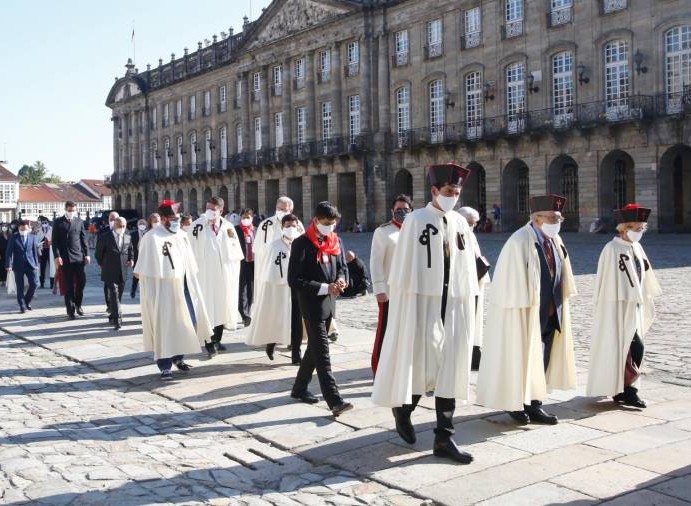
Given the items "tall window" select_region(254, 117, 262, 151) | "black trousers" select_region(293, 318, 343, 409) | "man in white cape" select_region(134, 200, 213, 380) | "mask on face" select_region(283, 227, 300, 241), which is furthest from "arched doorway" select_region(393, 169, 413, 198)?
"black trousers" select_region(293, 318, 343, 409)

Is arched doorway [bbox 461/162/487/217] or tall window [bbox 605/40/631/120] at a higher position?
tall window [bbox 605/40/631/120]

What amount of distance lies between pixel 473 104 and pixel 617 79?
8.09 metres

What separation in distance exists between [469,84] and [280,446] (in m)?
35.9

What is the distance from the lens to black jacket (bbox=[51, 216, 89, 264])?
14.4 meters

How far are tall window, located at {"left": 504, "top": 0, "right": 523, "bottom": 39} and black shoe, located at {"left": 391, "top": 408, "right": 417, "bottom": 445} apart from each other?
34039mm

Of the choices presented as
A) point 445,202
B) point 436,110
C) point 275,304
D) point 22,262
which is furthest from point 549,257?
point 436,110

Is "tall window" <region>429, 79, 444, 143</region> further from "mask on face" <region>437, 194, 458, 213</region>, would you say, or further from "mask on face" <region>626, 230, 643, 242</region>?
"mask on face" <region>437, 194, 458, 213</region>

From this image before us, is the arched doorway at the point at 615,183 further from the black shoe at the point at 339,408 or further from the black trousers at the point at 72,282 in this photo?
the black shoe at the point at 339,408

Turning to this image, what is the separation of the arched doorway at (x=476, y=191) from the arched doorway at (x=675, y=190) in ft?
30.7

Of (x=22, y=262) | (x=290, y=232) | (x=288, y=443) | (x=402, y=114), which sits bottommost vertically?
(x=288, y=443)

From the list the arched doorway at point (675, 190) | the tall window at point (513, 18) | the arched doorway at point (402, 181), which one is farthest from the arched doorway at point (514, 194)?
the arched doorway at point (402, 181)

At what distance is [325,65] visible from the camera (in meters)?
50.0

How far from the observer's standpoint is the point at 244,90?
189 feet

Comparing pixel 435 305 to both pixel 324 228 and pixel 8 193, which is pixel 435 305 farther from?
pixel 8 193
